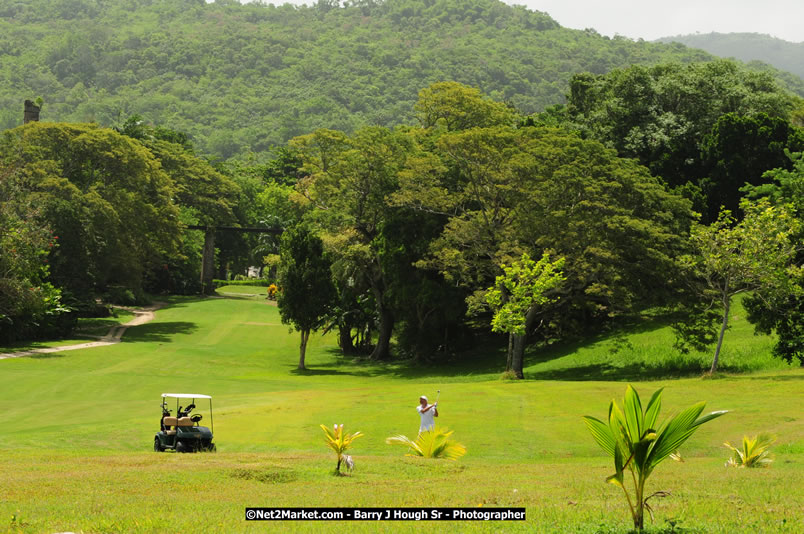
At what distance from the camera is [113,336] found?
6256cm

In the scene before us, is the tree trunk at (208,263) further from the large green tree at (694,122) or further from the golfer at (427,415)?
the golfer at (427,415)

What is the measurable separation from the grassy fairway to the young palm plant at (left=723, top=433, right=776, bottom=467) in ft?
1.88

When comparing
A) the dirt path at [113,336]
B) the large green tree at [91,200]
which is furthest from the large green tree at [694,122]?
the dirt path at [113,336]

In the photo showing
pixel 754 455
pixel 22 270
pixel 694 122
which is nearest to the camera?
pixel 754 455

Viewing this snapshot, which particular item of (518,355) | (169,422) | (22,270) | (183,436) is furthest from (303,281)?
(183,436)

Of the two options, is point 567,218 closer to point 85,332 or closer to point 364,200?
point 364,200

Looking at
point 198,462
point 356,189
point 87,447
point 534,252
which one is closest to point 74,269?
point 356,189

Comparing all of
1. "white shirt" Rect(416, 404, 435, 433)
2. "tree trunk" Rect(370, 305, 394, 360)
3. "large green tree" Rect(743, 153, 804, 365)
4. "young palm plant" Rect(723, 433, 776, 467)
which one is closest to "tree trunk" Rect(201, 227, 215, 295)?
"tree trunk" Rect(370, 305, 394, 360)

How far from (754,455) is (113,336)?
54.2 meters

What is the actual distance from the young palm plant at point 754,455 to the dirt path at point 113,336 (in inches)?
1686

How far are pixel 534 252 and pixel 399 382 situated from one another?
10.3m

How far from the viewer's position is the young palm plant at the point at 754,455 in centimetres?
1716

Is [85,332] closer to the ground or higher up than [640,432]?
closer to the ground

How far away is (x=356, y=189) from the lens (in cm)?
5572
